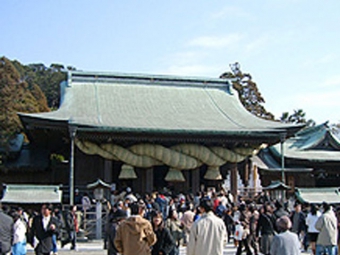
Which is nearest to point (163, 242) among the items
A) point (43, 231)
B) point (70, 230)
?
point (43, 231)

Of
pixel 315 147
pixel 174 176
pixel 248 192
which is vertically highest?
pixel 315 147

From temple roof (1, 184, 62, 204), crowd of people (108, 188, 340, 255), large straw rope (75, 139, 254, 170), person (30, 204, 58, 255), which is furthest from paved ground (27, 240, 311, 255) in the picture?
large straw rope (75, 139, 254, 170)

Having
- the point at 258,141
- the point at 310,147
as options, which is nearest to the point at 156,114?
the point at 258,141

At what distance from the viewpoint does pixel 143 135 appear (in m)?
22.1

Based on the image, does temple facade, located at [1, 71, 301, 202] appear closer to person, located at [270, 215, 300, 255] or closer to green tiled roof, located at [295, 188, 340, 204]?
green tiled roof, located at [295, 188, 340, 204]

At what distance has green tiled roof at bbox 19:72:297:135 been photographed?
870 inches

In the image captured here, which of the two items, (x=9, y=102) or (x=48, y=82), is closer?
(x=9, y=102)

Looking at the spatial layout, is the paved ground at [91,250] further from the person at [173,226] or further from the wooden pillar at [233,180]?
the wooden pillar at [233,180]

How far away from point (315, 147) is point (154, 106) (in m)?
10.0

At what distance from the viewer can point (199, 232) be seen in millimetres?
7809

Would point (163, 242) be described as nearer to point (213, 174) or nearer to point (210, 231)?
point (210, 231)

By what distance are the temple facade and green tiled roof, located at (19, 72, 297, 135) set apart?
0.14ft

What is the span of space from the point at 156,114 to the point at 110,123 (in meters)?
3.09

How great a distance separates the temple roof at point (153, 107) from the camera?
21906mm
